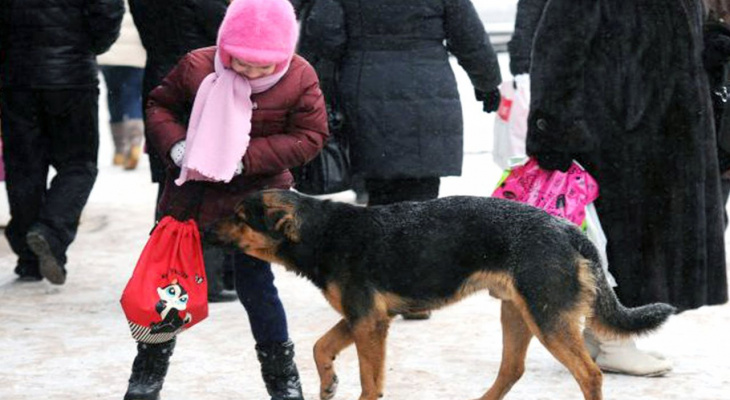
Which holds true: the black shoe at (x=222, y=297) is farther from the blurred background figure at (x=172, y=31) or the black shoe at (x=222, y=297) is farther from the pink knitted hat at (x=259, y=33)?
the pink knitted hat at (x=259, y=33)

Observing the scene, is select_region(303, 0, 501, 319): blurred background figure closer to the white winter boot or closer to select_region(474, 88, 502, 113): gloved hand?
select_region(474, 88, 502, 113): gloved hand

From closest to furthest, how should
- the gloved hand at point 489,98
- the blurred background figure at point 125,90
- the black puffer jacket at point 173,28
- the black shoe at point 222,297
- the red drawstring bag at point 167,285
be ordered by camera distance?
the red drawstring bag at point 167,285, the black puffer jacket at point 173,28, the gloved hand at point 489,98, the black shoe at point 222,297, the blurred background figure at point 125,90

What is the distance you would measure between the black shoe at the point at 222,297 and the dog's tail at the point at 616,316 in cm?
→ 284

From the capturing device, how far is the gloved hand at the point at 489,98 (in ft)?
24.6

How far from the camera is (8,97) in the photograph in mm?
8086

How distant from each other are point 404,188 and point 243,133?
2217 millimetres

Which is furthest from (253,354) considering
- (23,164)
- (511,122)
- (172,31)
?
(511,122)

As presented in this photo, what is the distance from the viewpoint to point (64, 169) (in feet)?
27.0

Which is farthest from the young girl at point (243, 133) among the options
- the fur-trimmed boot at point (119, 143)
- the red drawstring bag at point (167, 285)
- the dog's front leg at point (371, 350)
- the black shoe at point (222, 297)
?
the fur-trimmed boot at point (119, 143)

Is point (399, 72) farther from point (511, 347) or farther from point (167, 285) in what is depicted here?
point (167, 285)

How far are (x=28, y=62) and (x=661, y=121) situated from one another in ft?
11.5

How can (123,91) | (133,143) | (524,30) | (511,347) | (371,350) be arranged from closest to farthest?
(371,350), (511,347), (524,30), (123,91), (133,143)

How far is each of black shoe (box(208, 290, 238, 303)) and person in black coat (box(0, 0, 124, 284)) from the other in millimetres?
848

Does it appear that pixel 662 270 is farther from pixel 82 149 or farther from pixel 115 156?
pixel 115 156
